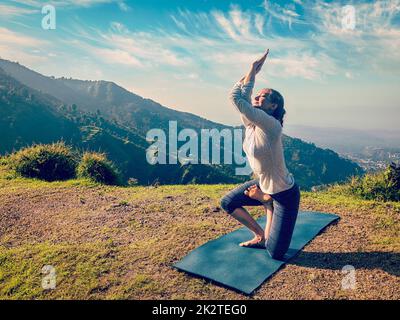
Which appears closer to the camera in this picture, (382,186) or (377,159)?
(382,186)

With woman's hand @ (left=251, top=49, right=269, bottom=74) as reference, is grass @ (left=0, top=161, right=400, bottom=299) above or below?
below

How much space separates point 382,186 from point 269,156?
18.4ft

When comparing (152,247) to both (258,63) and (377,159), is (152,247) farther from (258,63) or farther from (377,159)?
(377,159)

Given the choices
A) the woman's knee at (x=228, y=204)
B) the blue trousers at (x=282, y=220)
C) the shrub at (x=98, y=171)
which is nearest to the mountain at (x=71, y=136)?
the shrub at (x=98, y=171)

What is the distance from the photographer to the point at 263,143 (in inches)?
164

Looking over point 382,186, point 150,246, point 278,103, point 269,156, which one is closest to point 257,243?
point 269,156

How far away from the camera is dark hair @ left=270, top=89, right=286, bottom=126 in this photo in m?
4.24

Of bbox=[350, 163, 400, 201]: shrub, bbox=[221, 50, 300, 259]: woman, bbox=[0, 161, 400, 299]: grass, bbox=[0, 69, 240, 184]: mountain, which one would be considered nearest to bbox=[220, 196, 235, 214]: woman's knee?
bbox=[221, 50, 300, 259]: woman

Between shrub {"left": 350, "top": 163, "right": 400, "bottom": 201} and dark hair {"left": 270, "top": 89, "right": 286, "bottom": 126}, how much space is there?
5147mm

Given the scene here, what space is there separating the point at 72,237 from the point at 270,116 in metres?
3.89

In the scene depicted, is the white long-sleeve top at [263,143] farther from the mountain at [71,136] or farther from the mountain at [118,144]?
the mountain at [71,136]

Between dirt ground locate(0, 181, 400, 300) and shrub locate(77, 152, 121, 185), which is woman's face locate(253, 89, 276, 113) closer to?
dirt ground locate(0, 181, 400, 300)
